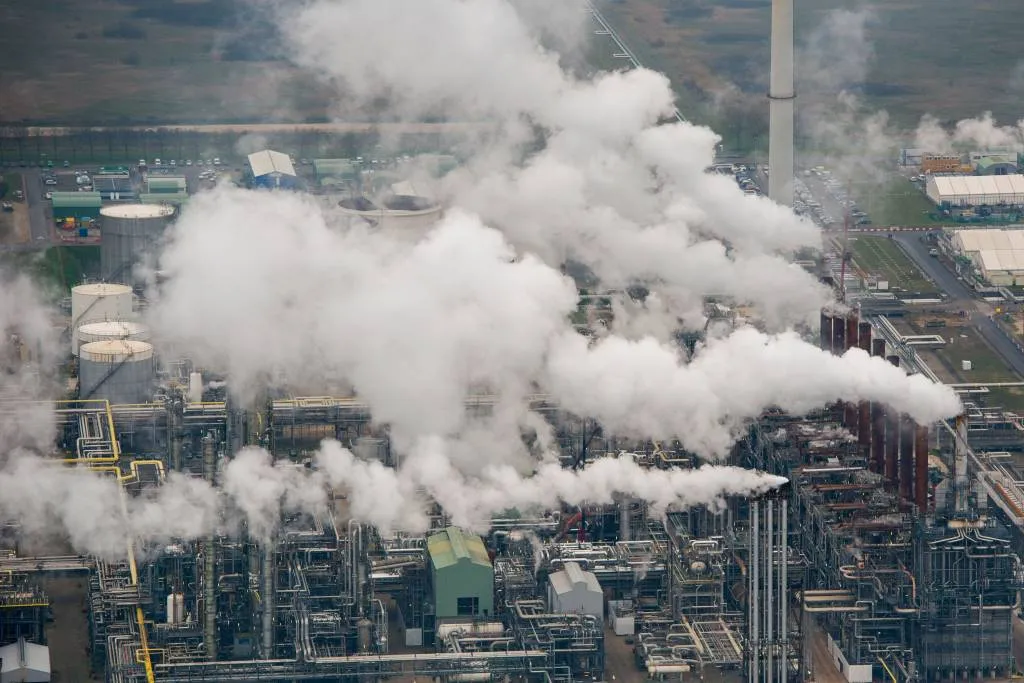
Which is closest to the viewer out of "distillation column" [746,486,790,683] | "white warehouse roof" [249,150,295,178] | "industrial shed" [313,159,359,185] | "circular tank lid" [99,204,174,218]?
"distillation column" [746,486,790,683]

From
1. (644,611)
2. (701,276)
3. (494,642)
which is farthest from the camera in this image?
(701,276)

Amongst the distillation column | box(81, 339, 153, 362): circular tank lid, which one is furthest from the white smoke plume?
the distillation column

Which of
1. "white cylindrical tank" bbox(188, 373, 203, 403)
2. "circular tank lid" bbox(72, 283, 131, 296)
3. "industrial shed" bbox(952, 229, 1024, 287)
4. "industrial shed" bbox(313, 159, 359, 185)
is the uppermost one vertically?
"industrial shed" bbox(313, 159, 359, 185)

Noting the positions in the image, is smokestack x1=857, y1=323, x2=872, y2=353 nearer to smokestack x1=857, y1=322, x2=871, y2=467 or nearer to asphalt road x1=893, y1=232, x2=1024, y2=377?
smokestack x1=857, y1=322, x2=871, y2=467

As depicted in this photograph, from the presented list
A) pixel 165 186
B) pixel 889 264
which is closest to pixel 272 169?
pixel 165 186

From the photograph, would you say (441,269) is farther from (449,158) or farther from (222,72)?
(222,72)

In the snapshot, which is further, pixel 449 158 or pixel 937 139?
pixel 937 139

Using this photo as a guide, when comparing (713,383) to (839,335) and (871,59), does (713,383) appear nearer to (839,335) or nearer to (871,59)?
(839,335)

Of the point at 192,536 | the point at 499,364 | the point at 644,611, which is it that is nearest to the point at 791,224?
the point at 499,364
